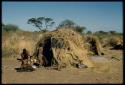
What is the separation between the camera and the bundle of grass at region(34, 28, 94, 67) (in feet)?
45.8

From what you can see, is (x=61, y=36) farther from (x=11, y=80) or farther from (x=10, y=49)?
(x=10, y=49)

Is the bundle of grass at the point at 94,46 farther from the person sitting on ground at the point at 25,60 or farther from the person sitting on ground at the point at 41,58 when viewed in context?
the person sitting on ground at the point at 25,60

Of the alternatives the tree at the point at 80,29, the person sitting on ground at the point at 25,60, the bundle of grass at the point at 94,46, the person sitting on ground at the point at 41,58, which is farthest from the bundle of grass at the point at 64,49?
the tree at the point at 80,29

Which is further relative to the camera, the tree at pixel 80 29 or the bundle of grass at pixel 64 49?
the tree at pixel 80 29

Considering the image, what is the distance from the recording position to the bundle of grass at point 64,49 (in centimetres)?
1397

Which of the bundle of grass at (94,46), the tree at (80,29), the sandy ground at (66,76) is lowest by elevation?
the sandy ground at (66,76)

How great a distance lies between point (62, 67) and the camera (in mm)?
13562

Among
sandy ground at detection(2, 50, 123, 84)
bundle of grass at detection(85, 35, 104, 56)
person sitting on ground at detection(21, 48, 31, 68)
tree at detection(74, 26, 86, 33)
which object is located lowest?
sandy ground at detection(2, 50, 123, 84)

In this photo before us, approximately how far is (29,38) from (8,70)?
338 inches

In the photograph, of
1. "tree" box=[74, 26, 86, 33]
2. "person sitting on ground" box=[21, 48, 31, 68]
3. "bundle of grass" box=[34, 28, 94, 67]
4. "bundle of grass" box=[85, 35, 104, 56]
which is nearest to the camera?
"person sitting on ground" box=[21, 48, 31, 68]

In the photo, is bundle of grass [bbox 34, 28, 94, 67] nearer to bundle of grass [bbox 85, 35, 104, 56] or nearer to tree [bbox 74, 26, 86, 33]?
bundle of grass [bbox 85, 35, 104, 56]

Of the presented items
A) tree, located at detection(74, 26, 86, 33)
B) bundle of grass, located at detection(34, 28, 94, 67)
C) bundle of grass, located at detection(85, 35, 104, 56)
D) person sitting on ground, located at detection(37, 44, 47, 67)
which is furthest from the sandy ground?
A: tree, located at detection(74, 26, 86, 33)

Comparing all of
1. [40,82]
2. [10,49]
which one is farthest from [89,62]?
[10,49]

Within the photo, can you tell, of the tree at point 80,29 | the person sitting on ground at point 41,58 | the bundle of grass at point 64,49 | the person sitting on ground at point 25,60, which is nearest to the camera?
the person sitting on ground at point 25,60
